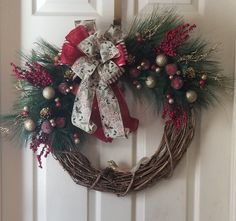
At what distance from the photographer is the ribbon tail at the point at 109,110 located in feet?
3.53

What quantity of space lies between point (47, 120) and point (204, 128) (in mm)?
444

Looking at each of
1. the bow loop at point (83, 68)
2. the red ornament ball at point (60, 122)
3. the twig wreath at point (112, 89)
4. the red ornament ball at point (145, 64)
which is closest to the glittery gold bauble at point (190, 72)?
the twig wreath at point (112, 89)

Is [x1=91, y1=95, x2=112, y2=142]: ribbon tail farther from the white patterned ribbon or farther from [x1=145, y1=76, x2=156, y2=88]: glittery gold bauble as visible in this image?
[x1=145, y1=76, x2=156, y2=88]: glittery gold bauble

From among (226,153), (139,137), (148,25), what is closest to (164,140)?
(139,137)

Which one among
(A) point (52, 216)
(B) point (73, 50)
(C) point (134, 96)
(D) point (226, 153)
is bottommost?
(A) point (52, 216)

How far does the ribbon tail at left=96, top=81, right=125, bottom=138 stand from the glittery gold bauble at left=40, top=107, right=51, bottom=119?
0.44ft

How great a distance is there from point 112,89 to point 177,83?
171 mm

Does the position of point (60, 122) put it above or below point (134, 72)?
below

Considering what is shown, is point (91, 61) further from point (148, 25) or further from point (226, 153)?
point (226, 153)

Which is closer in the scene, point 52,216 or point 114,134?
point 114,134

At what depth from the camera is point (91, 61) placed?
1073 mm

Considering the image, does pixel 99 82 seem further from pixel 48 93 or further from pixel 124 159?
pixel 124 159

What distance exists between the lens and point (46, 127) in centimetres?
107

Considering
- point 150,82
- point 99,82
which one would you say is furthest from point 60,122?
point 150,82
